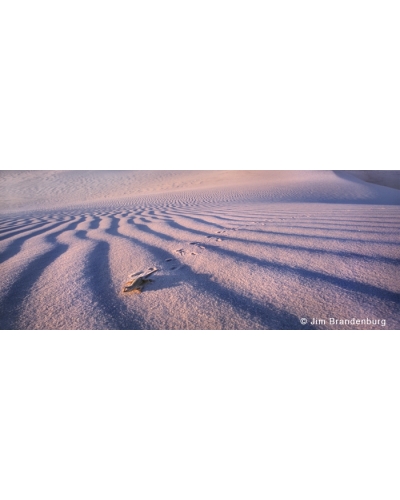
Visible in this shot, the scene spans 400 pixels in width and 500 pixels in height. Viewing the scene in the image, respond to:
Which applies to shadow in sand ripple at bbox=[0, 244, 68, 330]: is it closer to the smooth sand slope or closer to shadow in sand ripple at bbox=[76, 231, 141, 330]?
the smooth sand slope

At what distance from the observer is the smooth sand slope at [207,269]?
0.99 meters

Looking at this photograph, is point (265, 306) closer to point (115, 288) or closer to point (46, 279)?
point (115, 288)

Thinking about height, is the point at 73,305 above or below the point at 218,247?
below

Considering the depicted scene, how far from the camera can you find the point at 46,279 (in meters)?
1.31

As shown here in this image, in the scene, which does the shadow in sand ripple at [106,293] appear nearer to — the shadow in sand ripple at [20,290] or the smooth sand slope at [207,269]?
the smooth sand slope at [207,269]

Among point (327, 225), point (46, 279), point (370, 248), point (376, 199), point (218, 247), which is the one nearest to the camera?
point (46, 279)

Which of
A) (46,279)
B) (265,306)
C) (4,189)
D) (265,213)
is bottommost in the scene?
(265,306)

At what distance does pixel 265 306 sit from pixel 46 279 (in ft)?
3.84

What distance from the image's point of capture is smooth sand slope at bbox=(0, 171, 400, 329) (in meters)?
0.99

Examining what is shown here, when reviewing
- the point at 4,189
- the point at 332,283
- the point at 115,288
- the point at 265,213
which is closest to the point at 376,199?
the point at 265,213

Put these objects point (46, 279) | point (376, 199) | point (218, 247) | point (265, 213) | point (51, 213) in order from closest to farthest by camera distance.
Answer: point (46, 279) < point (218, 247) < point (265, 213) < point (376, 199) < point (51, 213)

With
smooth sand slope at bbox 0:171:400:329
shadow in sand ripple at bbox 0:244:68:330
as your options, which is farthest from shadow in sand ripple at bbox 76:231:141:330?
shadow in sand ripple at bbox 0:244:68:330

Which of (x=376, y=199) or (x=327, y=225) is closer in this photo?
(x=327, y=225)

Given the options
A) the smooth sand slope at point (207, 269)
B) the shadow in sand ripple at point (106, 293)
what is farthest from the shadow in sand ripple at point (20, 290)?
the shadow in sand ripple at point (106, 293)
